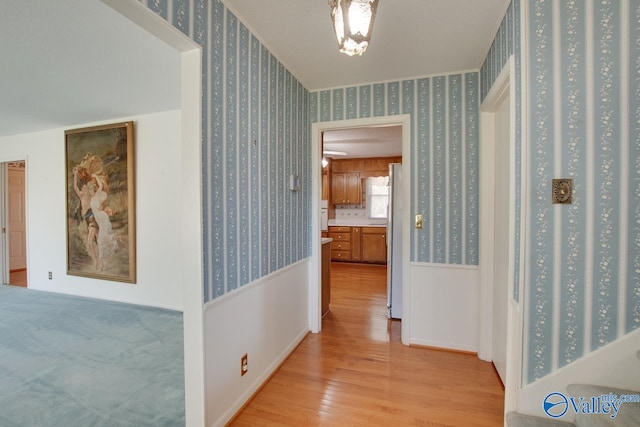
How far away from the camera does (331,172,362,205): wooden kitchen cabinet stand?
6.78 m

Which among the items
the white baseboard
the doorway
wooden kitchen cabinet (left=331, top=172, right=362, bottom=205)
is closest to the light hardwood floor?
the white baseboard

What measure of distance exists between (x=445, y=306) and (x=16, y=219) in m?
7.49

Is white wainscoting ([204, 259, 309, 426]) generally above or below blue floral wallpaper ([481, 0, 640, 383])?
→ below

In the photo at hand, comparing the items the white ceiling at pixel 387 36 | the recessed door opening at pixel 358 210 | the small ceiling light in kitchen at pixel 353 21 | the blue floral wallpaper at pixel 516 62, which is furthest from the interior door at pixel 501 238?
the recessed door opening at pixel 358 210

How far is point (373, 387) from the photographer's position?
2051mm

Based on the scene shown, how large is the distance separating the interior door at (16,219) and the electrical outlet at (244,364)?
20.8ft

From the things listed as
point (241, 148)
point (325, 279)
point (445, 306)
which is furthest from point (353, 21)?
point (325, 279)

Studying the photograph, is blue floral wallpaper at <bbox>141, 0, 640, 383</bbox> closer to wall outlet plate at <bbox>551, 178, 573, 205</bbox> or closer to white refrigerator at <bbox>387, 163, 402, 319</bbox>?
wall outlet plate at <bbox>551, 178, 573, 205</bbox>

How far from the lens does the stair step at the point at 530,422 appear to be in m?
1.35

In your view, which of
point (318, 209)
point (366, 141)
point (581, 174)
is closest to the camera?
point (581, 174)

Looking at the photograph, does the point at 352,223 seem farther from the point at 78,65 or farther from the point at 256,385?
the point at 78,65

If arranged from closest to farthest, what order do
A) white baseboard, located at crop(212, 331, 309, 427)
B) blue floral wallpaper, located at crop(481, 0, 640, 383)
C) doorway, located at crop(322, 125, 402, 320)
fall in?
blue floral wallpaper, located at crop(481, 0, 640, 383) < white baseboard, located at crop(212, 331, 309, 427) < doorway, located at crop(322, 125, 402, 320)

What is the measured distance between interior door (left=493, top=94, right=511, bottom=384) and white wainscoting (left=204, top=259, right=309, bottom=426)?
166 centimetres

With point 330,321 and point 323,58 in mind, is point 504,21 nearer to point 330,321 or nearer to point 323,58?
point 323,58
